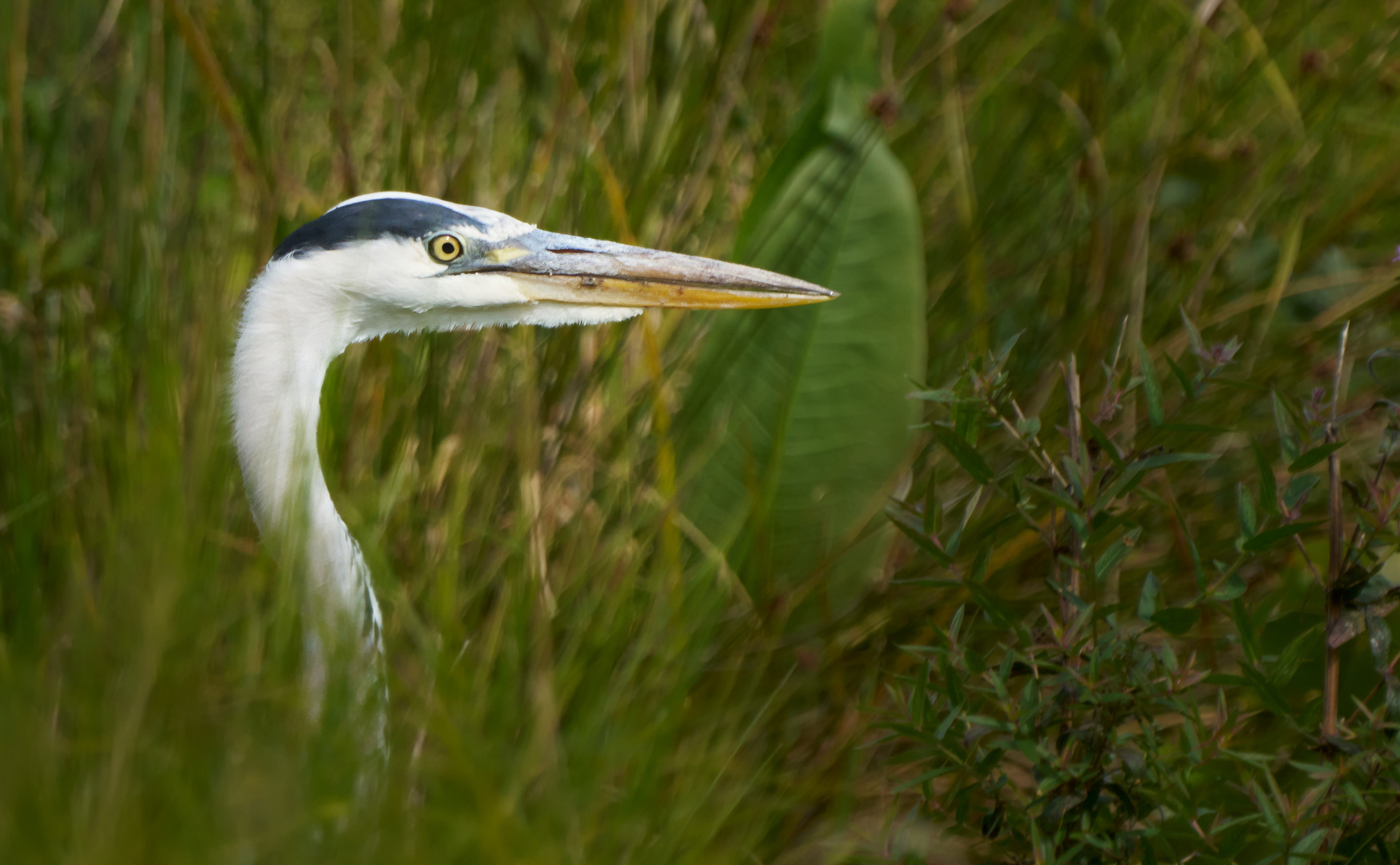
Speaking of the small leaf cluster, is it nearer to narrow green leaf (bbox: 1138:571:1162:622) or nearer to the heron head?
narrow green leaf (bbox: 1138:571:1162:622)

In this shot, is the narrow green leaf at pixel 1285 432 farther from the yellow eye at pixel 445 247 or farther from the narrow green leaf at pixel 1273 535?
the yellow eye at pixel 445 247

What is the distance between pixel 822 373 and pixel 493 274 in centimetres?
51

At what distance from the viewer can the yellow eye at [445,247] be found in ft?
4.51

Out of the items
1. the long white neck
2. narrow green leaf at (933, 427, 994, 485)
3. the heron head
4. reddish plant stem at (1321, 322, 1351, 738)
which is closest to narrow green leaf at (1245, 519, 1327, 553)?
reddish plant stem at (1321, 322, 1351, 738)

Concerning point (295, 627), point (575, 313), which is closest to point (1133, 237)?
point (575, 313)

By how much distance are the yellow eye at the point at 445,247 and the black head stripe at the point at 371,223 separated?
1 cm

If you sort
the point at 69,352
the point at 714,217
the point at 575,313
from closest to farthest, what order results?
1. the point at 575,313
2. the point at 69,352
3. the point at 714,217

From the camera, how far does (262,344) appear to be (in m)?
1.27

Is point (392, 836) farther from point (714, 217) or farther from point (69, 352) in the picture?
point (714, 217)

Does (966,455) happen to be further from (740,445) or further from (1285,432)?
(740,445)

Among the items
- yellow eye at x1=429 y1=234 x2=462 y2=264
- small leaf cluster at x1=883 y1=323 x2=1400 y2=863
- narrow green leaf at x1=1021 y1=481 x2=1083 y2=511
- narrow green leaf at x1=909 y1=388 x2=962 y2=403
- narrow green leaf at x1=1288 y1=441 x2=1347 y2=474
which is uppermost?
yellow eye at x1=429 y1=234 x2=462 y2=264

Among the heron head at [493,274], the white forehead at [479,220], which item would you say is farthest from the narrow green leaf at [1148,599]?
the white forehead at [479,220]

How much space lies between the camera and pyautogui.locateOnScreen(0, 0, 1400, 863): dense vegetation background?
91 centimetres

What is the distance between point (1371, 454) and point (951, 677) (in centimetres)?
Answer: 117
